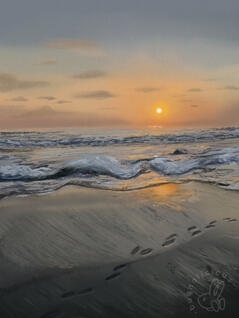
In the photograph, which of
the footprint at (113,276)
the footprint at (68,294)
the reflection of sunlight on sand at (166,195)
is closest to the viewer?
the footprint at (68,294)

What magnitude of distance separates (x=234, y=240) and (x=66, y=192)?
2.00m

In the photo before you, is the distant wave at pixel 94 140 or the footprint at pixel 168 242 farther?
the distant wave at pixel 94 140

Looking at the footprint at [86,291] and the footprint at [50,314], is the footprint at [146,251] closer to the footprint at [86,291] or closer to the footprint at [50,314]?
the footprint at [86,291]

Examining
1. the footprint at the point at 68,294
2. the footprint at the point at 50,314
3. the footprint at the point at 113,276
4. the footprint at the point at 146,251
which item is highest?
the footprint at the point at 146,251

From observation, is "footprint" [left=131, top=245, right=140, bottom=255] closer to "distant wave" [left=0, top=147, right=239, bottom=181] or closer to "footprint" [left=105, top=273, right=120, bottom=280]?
"footprint" [left=105, top=273, right=120, bottom=280]

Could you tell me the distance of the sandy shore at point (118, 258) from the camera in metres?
1.16

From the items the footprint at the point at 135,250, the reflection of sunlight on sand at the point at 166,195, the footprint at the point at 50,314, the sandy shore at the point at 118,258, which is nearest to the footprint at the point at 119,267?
the sandy shore at the point at 118,258

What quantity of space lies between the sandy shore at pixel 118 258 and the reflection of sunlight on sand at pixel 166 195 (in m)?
0.03

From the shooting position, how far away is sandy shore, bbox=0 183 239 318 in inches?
45.7

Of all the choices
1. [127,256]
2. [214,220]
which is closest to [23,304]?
[127,256]

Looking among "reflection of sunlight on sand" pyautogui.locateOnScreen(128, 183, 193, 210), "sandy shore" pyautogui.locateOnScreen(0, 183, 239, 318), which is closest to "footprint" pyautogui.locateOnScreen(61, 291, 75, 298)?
"sandy shore" pyautogui.locateOnScreen(0, 183, 239, 318)

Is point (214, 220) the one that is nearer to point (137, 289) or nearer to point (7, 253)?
point (137, 289)

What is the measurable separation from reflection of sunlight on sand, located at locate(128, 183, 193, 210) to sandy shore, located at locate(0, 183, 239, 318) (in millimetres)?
33

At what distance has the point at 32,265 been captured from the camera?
1492 millimetres
